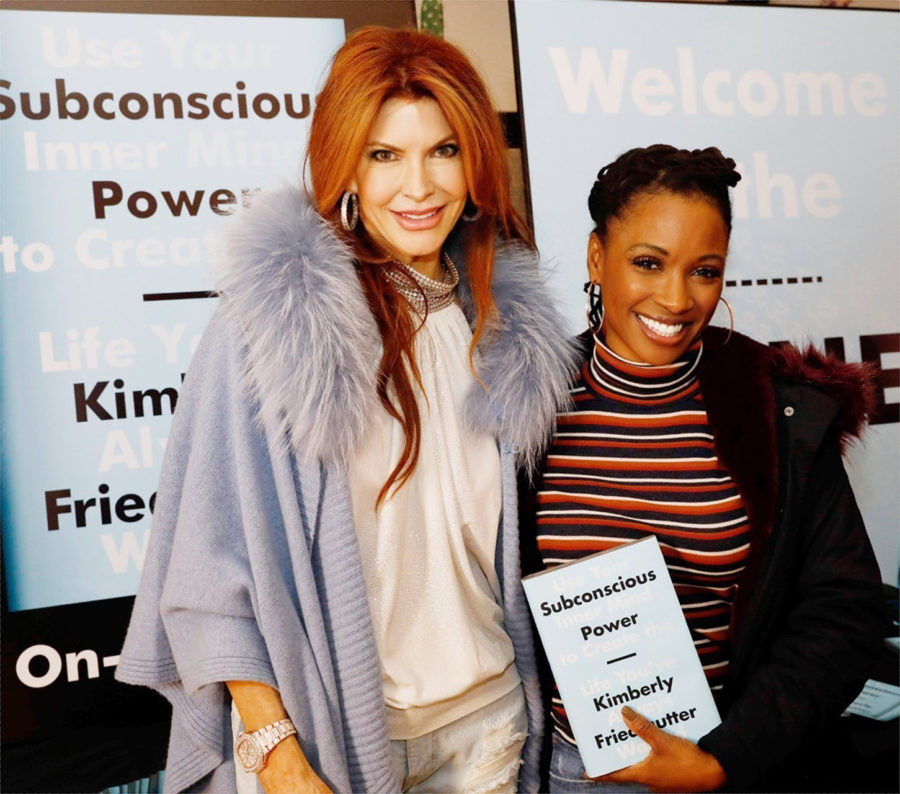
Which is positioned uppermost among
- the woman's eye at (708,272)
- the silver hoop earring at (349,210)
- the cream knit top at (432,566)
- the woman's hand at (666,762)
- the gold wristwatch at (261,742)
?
the silver hoop earring at (349,210)

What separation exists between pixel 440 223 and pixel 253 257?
0.36 m

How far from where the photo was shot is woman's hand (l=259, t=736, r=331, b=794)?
1.27 m

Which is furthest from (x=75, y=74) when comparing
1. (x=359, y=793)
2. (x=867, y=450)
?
(x=867, y=450)

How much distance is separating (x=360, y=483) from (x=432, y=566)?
203 mm

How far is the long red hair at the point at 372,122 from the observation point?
1410 millimetres

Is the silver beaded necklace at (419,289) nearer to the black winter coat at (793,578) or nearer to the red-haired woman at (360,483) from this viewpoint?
the red-haired woman at (360,483)

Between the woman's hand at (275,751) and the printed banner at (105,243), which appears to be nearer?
the woman's hand at (275,751)

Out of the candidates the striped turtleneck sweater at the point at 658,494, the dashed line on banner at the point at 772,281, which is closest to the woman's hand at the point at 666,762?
the striped turtleneck sweater at the point at 658,494

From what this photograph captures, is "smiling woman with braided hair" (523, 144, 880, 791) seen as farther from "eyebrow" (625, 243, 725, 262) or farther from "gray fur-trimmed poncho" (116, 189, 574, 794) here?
"gray fur-trimmed poncho" (116, 189, 574, 794)

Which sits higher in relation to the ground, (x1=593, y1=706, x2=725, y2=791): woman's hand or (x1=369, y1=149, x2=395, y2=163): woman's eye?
(x1=369, y1=149, x2=395, y2=163): woman's eye

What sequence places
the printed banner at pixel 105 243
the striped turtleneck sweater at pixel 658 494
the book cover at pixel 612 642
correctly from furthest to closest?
1. the printed banner at pixel 105 243
2. the striped turtleneck sweater at pixel 658 494
3. the book cover at pixel 612 642

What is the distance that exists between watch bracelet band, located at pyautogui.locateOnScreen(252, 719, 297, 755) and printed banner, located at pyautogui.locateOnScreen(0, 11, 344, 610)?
3.43 feet

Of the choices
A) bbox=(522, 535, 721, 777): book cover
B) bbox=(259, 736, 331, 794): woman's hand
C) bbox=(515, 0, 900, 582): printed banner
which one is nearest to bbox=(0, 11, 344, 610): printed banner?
bbox=(515, 0, 900, 582): printed banner

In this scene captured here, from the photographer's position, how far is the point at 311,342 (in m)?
1.34
